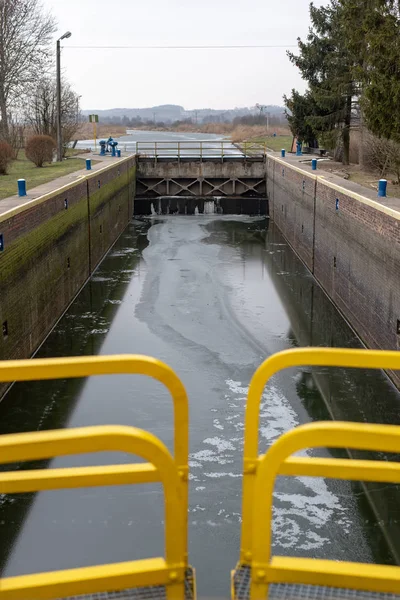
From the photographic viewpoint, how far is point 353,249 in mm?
14141

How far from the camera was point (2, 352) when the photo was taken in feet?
32.1

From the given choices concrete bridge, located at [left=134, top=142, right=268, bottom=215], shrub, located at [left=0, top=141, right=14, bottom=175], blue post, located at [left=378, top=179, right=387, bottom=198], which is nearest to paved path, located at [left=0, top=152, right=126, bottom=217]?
shrub, located at [left=0, top=141, right=14, bottom=175]

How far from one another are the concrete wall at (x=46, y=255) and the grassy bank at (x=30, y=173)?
1085mm

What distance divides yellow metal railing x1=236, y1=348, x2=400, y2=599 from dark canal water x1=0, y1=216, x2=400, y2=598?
1.93m

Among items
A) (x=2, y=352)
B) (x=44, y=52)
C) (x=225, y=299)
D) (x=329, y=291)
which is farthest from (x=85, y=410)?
(x=44, y=52)

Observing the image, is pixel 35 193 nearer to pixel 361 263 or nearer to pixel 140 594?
pixel 361 263

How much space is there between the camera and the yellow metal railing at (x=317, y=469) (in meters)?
2.36

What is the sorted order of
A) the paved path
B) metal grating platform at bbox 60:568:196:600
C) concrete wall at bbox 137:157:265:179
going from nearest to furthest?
metal grating platform at bbox 60:568:196:600
the paved path
concrete wall at bbox 137:157:265:179

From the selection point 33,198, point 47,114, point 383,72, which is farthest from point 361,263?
point 47,114

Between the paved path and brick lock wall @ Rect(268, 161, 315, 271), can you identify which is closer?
the paved path

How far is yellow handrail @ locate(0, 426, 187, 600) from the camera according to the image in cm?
229

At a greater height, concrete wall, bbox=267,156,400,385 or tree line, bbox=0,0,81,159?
tree line, bbox=0,0,81,159

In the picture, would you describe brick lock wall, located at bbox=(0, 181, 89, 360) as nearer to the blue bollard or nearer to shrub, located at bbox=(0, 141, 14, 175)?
the blue bollard

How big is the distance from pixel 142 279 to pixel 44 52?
18.8 meters
